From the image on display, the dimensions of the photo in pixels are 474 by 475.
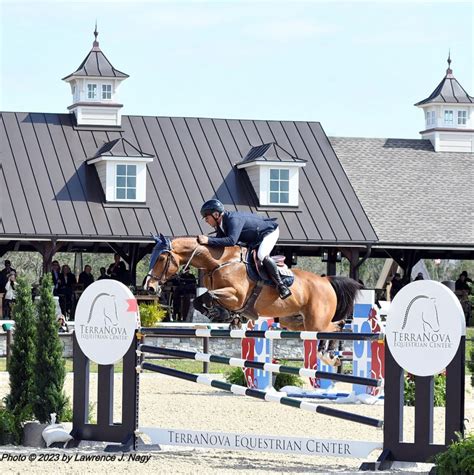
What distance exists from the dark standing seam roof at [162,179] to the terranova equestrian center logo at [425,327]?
19.4 m

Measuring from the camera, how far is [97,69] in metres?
33.5

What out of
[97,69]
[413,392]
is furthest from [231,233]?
[97,69]

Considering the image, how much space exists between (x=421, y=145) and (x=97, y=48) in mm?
9283

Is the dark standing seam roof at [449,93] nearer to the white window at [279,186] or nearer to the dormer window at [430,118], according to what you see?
the dormer window at [430,118]

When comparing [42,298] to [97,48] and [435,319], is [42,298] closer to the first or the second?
[435,319]

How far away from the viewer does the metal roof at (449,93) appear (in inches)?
1447

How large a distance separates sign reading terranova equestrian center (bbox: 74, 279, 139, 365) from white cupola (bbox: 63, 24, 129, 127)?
21.3m

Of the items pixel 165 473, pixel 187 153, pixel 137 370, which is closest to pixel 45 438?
pixel 137 370

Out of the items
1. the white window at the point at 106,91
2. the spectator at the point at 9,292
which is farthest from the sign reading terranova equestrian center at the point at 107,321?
the white window at the point at 106,91

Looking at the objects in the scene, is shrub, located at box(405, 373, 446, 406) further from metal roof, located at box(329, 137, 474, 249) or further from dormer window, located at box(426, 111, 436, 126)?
dormer window, located at box(426, 111, 436, 126)

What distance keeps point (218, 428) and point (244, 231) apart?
2764 millimetres

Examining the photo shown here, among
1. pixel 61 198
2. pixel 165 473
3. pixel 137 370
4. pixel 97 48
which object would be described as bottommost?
pixel 165 473

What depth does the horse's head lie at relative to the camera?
13.6m

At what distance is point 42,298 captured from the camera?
11883mm
